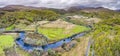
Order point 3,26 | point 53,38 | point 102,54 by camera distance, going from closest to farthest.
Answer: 1. point 102,54
2. point 53,38
3. point 3,26

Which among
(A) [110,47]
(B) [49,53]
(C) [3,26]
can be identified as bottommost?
(C) [3,26]

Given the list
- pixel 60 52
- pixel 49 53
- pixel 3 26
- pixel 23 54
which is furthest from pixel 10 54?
pixel 3 26

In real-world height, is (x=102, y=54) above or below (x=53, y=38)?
above

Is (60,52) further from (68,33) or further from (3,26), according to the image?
(3,26)

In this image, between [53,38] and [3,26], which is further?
[3,26]

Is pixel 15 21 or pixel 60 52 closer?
pixel 60 52

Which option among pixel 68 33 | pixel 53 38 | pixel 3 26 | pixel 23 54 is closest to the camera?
pixel 23 54

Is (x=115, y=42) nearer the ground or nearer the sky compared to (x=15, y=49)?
nearer the sky

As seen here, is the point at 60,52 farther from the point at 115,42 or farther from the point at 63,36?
the point at 63,36

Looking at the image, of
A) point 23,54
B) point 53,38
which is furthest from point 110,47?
point 53,38

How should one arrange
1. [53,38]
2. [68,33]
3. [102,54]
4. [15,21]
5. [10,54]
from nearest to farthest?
[102,54] → [10,54] → [53,38] → [68,33] → [15,21]

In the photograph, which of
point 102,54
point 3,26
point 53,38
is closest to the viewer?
point 102,54
